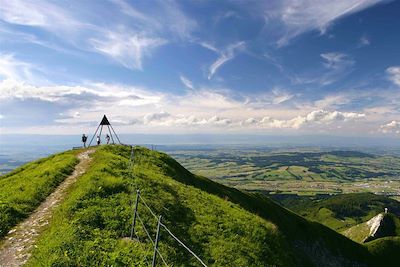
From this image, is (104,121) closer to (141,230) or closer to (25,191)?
(25,191)

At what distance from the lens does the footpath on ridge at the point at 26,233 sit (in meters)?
20.0

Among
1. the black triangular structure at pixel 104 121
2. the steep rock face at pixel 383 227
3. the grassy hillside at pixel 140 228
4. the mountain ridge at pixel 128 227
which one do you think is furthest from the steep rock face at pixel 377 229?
the black triangular structure at pixel 104 121

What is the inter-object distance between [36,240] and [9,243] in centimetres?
173

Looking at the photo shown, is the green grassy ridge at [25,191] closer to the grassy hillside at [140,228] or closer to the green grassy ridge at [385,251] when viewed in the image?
the grassy hillside at [140,228]

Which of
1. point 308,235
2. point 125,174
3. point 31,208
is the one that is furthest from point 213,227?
point 308,235

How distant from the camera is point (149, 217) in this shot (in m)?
26.3

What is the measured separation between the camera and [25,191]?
3045 cm

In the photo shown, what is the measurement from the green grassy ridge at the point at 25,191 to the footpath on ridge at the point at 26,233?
63 centimetres

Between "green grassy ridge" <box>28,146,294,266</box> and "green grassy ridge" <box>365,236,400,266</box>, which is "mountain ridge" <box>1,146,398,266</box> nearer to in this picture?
"green grassy ridge" <box>28,146,294,266</box>

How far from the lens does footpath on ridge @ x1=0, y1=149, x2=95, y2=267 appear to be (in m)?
20.0

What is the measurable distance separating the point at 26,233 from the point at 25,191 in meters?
8.43

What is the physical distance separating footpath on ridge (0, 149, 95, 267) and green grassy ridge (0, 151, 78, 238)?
63cm

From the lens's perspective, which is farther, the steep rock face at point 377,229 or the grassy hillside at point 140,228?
the steep rock face at point 377,229

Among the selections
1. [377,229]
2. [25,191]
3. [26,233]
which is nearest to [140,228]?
[26,233]
